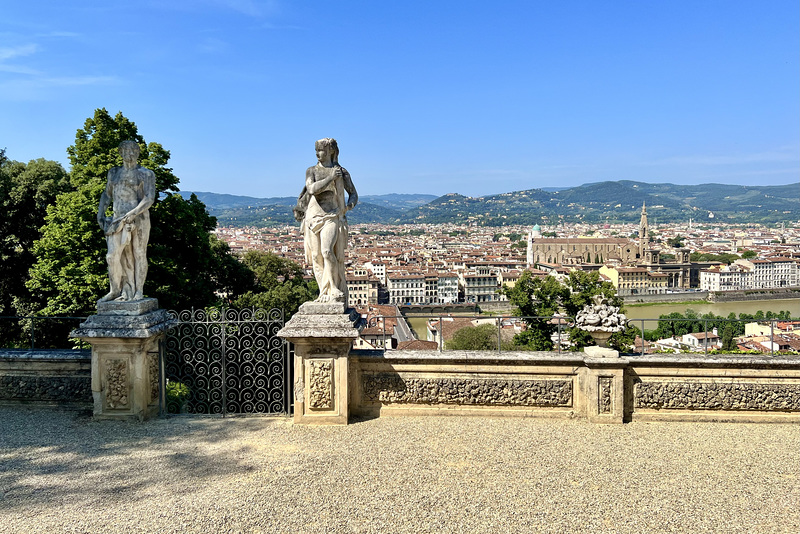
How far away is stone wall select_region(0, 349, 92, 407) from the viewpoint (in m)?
6.07

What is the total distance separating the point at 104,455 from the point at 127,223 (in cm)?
225

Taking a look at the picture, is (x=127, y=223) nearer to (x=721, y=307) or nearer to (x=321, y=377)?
(x=321, y=377)

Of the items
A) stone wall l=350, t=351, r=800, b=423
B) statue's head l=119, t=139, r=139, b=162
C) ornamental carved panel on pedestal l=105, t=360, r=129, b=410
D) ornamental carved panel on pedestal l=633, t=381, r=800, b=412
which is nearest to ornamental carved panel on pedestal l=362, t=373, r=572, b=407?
stone wall l=350, t=351, r=800, b=423

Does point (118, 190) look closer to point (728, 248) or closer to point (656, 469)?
point (656, 469)

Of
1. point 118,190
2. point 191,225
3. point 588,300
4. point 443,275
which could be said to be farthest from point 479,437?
point 443,275

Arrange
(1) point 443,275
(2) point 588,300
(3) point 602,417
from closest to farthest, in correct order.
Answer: (3) point 602,417, (2) point 588,300, (1) point 443,275

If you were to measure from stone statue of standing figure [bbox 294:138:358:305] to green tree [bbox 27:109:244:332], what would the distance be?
29.0ft

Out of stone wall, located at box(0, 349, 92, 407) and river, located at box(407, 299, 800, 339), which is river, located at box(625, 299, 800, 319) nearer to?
river, located at box(407, 299, 800, 339)

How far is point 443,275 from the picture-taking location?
107 metres

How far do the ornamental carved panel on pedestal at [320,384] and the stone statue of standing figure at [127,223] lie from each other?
6.71 ft

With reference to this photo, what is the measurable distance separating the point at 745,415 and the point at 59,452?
668 centimetres

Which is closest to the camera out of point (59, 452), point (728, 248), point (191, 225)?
point (59, 452)

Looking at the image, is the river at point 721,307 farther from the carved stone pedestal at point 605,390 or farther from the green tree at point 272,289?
the carved stone pedestal at point 605,390

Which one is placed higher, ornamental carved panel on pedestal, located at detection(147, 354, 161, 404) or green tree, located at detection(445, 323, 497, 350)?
ornamental carved panel on pedestal, located at detection(147, 354, 161, 404)
